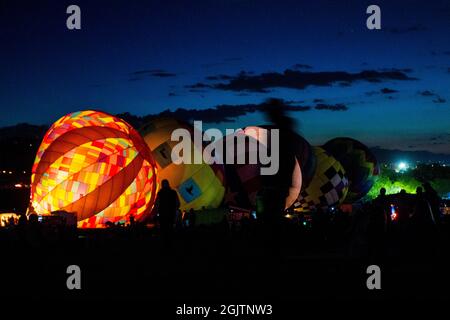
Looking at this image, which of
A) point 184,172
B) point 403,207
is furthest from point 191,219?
point 403,207

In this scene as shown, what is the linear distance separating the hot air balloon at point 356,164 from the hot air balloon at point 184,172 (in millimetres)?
24716

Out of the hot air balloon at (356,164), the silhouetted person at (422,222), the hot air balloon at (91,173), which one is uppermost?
the hot air balloon at (356,164)

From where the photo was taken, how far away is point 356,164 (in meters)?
53.3

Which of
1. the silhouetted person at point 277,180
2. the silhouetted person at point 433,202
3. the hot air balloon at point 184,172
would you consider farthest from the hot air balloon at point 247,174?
the silhouetted person at point 277,180

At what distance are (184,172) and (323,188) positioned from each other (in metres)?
16.2

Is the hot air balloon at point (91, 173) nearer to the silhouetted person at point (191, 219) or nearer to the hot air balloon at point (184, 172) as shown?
the silhouetted person at point (191, 219)

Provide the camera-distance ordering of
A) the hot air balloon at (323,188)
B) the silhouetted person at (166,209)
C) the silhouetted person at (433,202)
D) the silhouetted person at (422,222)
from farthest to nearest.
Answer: the hot air balloon at (323,188) → the silhouetted person at (433,202) → the silhouetted person at (422,222) → the silhouetted person at (166,209)

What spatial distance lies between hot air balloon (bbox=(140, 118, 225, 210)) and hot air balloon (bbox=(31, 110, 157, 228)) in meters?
3.16

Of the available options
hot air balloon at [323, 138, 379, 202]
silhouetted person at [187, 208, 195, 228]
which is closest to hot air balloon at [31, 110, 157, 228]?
silhouetted person at [187, 208, 195, 228]

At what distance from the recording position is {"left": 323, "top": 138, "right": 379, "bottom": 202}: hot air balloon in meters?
53.3

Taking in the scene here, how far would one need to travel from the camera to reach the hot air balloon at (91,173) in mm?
23438

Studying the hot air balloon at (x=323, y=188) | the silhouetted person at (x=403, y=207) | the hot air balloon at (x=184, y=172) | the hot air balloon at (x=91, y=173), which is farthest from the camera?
the hot air balloon at (x=323, y=188)
